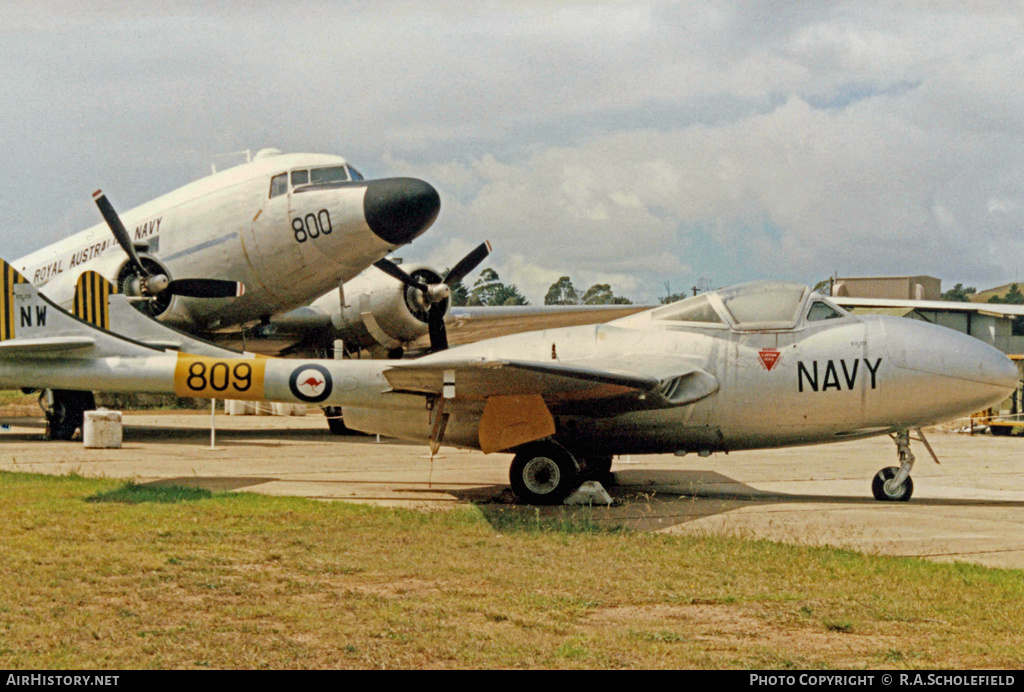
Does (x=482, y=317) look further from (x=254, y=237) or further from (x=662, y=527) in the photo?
(x=662, y=527)

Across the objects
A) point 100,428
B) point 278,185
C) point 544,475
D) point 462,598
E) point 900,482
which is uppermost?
point 278,185

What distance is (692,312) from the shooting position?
40.1ft

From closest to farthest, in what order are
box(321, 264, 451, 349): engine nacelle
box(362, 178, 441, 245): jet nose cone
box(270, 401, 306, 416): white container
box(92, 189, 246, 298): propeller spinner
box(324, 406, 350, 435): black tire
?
box(362, 178, 441, 245): jet nose cone → box(92, 189, 246, 298): propeller spinner → box(321, 264, 451, 349): engine nacelle → box(324, 406, 350, 435): black tire → box(270, 401, 306, 416): white container

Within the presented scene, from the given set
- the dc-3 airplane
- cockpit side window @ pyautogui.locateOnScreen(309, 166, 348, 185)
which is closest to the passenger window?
cockpit side window @ pyautogui.locateOnScreen(309, 166, 348, 185)

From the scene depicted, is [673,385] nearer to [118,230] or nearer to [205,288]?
[205,288]

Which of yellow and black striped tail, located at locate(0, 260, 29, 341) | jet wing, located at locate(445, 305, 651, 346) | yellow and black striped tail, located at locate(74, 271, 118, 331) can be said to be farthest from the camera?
jet wing, located at locate(445, 305, 651, 346)

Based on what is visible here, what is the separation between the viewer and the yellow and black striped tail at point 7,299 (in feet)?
57.7

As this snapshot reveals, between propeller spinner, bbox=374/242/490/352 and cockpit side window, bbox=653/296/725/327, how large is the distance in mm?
11046

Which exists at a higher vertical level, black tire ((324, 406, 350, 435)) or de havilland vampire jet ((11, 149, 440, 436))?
de havilland vampire jet ((11, 149, 440, 436))

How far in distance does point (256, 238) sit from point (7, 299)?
5.15 meters

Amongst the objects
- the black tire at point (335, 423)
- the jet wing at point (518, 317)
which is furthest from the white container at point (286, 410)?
the black tire at point (335, 423)

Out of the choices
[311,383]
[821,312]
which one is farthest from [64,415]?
[821,312]

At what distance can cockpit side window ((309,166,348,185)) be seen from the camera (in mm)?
20875

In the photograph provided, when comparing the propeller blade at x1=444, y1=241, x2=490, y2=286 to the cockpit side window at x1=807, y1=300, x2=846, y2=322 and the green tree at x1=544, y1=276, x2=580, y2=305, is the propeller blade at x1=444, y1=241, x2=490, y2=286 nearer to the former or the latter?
the cockpit side window at x1=807, y1=300, x2=846, y2=322
